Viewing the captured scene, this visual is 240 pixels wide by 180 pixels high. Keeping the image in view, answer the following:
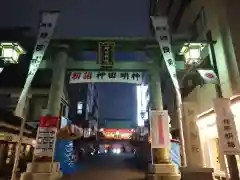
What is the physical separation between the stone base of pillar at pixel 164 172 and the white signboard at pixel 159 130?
1432 millimetres

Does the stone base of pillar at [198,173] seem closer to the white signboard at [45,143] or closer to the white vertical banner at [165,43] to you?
the white vertical banner at [165,43]

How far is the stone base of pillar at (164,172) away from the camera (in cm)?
1204

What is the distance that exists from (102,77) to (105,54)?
1623mm

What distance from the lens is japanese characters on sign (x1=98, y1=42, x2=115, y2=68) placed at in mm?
13070

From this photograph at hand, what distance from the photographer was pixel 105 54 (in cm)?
1311

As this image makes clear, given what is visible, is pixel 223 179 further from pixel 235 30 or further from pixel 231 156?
pixel 235 30

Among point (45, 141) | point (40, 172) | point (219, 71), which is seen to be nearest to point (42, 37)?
point (45, 141)

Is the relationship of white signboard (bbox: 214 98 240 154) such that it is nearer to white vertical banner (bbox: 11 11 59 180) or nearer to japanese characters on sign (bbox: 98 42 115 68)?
japanese characters on sign (bbox: 98 42 115 68)

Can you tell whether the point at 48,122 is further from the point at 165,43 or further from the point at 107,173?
the point at 165,43

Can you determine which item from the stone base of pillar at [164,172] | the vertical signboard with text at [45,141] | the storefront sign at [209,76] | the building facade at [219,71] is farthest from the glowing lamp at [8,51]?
the stone base of pillar at [164,172]

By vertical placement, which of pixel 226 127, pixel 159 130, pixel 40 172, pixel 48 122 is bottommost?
pixel 40 172

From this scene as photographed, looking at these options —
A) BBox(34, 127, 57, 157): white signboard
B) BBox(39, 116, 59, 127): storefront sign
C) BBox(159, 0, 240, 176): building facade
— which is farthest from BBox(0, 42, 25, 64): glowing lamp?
BBox(159, 0, 240, 176): building facade

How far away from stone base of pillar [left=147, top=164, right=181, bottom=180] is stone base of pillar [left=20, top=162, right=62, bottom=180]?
605 cm

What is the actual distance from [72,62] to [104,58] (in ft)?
9.22
